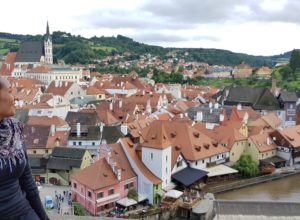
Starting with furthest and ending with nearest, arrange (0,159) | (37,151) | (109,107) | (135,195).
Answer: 1. (109,107)
2. (37,151)
3. (135,195)
4. (0,159)

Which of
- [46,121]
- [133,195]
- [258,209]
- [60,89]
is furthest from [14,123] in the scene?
[60,89]

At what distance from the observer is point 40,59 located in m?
70.8

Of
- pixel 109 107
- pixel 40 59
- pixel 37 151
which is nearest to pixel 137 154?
pixel 37 151

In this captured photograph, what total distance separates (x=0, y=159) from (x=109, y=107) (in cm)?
2994

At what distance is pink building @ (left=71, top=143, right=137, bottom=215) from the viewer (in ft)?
52.2

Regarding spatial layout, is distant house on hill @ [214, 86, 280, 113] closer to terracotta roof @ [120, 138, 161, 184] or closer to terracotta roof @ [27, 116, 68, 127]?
terracotta roof @ [27, 116, 68, 127]

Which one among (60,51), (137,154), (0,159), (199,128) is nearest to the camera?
(0,159)

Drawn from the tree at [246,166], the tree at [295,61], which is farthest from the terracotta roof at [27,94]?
the tree at [295,61]

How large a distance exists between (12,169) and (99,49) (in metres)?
107

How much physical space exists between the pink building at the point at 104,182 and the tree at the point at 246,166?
692 centimetres

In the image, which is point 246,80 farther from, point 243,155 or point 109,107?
point 243,155

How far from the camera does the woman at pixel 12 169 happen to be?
191 centimetres

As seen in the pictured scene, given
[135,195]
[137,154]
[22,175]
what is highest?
[22,175]

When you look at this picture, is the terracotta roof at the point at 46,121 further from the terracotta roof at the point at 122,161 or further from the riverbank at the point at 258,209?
the riverbank at the point at 258,209
